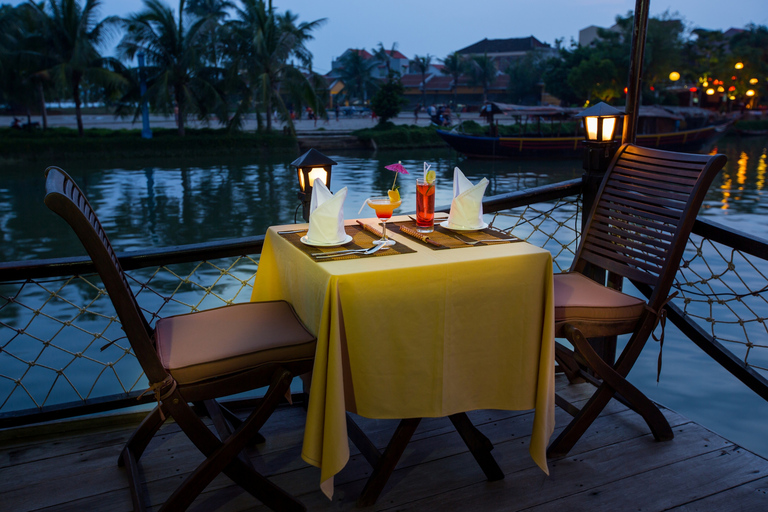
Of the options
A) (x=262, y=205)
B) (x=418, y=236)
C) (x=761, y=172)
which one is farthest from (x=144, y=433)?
(x=761, y=172)

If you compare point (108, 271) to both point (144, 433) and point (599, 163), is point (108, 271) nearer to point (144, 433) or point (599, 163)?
point (144, 433)

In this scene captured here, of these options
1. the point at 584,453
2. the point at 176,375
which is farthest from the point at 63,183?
the point at 584,453

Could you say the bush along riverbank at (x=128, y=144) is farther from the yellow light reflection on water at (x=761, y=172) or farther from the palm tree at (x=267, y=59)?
the yellow light reflection on water at (x=761, y=172)

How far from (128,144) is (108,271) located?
19.9 metres

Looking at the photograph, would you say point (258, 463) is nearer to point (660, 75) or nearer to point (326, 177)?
point (326, 177)

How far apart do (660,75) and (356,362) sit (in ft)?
117

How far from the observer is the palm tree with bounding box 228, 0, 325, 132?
20.6m

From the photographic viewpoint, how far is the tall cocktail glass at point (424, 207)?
1.80 meters

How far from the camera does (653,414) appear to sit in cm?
185

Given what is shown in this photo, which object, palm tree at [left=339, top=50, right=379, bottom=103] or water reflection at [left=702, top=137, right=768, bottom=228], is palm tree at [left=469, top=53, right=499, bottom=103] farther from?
water reflection at [left=702, top=137, right=768, bottom=228]

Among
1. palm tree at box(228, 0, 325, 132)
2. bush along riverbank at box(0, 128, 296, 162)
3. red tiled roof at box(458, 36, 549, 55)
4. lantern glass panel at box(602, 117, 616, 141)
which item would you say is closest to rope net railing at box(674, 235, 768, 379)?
lantern glass panel at box(602, 117, 616, 141)

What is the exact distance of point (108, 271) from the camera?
1249mm

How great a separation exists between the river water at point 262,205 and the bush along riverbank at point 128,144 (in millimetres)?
563

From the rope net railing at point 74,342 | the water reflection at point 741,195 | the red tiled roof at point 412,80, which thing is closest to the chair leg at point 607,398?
the rope net railing at point 74,342
